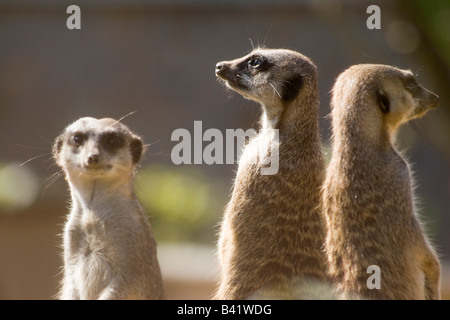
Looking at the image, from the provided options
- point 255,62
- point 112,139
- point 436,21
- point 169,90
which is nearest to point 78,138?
point 112,139

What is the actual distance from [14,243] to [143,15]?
6.21ft

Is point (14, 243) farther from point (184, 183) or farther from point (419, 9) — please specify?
point (419, 9)

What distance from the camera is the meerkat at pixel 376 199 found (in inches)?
93.4

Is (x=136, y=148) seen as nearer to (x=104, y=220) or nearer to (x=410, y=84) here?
(x=104, y=220)

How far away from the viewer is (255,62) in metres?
2.61

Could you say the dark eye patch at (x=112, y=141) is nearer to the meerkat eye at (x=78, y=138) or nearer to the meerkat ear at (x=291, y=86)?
the meerkat eye at (x=78, y=138)

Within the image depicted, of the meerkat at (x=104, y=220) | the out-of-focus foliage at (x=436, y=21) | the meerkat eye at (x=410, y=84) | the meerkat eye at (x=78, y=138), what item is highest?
the out-of-focus foliage at (x=436, y=21)

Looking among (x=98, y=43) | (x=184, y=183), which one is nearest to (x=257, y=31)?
(x=98, y=43)

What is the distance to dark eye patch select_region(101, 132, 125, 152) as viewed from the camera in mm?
2533

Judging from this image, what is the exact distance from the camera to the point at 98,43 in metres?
4.63

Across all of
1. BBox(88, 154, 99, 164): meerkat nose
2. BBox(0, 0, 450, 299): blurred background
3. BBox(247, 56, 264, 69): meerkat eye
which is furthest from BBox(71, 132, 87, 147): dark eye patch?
BBox(0, 0, 450, 299): blurred background

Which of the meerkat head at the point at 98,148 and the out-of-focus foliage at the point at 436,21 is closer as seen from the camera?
the meerkat head at the point at 98,148

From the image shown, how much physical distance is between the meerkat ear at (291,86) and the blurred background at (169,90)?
1.08 m

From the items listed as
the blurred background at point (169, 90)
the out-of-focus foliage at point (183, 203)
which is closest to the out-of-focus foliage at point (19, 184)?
the blurred background at point (169, 90)
